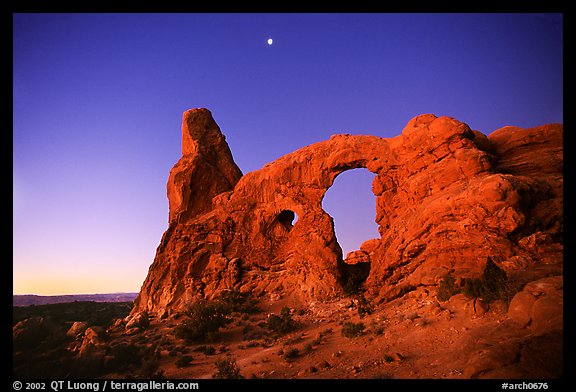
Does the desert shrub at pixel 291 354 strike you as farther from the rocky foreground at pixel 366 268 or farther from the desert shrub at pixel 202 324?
the desert shrub at pixel 202 324

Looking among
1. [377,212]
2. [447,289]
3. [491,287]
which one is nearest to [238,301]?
[377,212]

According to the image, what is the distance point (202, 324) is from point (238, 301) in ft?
13.4

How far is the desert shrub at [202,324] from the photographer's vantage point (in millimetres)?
17828

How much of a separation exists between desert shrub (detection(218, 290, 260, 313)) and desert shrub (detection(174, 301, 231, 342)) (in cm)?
104

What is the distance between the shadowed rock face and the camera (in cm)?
1469

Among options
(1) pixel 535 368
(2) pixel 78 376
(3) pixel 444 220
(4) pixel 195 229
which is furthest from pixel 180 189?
(1) pixel 535 368

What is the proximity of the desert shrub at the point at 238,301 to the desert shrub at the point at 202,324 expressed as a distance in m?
1.04

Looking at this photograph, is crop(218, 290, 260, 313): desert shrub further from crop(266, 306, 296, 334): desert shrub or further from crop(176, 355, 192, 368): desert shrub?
crop(176, 355, 192, 368): desert shrub

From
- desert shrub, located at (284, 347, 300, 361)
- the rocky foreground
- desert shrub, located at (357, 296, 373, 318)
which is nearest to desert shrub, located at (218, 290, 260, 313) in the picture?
the rocky foreground

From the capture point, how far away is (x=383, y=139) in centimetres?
2336

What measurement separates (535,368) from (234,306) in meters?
17.1

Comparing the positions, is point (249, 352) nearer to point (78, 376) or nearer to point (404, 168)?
point (78, 376)

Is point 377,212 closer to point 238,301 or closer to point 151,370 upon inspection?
point 238,301
